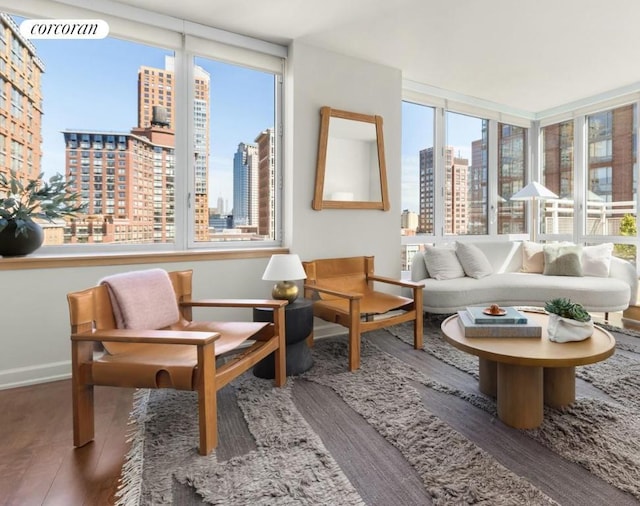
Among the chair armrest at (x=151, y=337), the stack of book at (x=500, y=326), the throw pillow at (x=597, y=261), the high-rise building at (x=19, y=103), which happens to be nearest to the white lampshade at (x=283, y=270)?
the chair armrest at (x=151, y=337)

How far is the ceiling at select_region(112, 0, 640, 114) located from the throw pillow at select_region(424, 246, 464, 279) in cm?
186

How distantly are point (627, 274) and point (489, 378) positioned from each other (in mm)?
2688

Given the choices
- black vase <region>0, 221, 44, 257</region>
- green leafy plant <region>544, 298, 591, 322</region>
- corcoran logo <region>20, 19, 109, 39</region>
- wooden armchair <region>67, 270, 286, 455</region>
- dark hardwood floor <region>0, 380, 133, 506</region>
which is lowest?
dark hardwood floor <region>0, 380, 133, 506</region>

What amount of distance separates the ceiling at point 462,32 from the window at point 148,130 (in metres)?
0.37

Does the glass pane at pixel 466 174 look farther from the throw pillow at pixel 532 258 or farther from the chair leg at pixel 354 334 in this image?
the chair leg at pixel 354 334

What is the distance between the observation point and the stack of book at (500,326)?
2.02 meters

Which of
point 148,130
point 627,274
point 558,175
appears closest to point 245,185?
point 148,130

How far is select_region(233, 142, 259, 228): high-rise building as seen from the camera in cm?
326

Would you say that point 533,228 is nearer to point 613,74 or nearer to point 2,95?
point 613,74

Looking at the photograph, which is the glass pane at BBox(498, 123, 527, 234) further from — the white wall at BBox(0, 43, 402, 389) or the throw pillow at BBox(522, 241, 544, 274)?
the white wall at BBox(0, 43, 402, 389)

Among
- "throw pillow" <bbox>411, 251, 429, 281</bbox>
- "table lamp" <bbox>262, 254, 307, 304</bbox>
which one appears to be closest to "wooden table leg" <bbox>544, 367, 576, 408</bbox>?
"table lamp" <bbox>262, 254, 307, 304</bbox>

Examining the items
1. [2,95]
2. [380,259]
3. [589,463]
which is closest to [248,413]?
[589,463]

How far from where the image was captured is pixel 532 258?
4383 millimetres

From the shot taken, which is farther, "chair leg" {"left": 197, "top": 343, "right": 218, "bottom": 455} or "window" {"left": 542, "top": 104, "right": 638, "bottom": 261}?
"window" {"left": 542, "top": 104, "right": 638, "bottom": 261}
